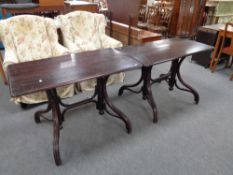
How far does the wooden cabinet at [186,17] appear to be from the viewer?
4656mm

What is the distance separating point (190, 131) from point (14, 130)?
1.92m

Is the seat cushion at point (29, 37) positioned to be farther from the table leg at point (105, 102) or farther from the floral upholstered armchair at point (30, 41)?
the table leg at point (105, 102)

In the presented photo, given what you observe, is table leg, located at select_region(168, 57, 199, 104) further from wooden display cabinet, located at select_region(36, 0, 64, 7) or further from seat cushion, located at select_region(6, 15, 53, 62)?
wooden display cabinet, located at select_region(36, 0, 64, 7)

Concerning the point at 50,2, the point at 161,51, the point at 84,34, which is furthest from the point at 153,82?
the point at 50,2

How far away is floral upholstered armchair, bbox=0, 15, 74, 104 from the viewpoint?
2.28m

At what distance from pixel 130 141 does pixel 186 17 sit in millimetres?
4139

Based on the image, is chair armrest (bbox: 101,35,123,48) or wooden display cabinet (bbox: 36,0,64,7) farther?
wooden display cabinet (bbox: 36,0,64,7)

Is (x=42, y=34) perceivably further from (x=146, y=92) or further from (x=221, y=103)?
(x=221, y=103)

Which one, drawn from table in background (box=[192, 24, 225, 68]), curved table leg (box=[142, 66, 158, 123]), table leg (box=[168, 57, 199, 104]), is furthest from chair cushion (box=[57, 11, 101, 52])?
table in background (box=[192, 24, 225, 68])

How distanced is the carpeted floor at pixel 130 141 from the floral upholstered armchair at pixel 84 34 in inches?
24.8

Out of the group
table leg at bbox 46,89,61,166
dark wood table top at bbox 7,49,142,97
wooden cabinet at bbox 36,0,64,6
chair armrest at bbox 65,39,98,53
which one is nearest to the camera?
dark wood table top at bbox 7,49,142,97

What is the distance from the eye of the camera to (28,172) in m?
1.55

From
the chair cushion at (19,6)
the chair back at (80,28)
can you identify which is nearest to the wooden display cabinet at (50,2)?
the chair cushion at (19,6)

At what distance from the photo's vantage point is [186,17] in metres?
4.81
